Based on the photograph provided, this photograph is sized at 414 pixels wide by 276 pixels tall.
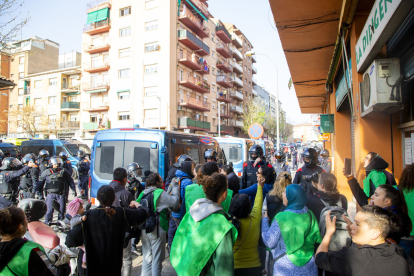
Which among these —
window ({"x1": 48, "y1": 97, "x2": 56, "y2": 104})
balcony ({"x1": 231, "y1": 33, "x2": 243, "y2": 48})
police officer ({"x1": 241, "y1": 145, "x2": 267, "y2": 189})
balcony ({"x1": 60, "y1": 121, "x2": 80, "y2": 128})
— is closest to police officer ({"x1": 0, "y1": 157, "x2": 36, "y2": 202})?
police officer ({"x1": 241, "y1": 145, "x2": 267, "y2": 189})

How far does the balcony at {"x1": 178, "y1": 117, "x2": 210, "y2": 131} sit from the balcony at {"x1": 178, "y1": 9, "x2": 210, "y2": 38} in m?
11.9

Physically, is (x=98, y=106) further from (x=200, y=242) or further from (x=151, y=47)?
(x=200, y=242)

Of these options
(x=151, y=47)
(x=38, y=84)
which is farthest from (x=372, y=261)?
(x=38, y=84)

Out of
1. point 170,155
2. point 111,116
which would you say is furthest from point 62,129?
point 170,155

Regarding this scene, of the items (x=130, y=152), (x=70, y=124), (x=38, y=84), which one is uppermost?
(x=38, y=84)

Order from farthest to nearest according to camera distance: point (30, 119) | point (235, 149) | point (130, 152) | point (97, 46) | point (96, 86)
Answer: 1. point (96, 86)
2. point (97, 46)
3. point (30, 119)
4. point (235, 149)
5. point (130, 152)

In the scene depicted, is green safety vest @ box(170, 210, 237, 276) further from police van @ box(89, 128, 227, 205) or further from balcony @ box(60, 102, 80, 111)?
balcony @ box(60, 102, 80, 111)

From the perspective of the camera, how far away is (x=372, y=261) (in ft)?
6.26

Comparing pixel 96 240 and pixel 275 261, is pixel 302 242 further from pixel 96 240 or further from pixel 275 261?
pixel 96 240

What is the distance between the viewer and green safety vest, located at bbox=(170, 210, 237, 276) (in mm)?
2184

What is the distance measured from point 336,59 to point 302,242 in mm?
6003

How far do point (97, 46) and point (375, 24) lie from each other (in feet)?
122

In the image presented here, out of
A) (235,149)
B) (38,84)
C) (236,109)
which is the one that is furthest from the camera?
(236,109)

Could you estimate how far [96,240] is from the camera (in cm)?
296
